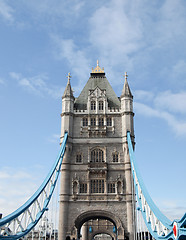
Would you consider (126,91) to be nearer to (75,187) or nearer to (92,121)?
(92,121)

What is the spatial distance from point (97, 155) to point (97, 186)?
12.3 ft

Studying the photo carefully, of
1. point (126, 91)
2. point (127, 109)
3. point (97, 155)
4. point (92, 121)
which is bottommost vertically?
point (97, 155)

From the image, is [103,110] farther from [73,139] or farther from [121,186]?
[121,186]

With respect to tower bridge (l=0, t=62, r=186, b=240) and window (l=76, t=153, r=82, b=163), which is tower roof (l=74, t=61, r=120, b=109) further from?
window (l=76, t=153, r=82, b=163)

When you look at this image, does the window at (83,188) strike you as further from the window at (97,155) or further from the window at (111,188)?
the window at (97,155)

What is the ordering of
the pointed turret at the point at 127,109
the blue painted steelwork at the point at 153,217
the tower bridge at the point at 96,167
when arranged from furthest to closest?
the pointed turret at the point at 127,109
the tower bridge at the point at 96,167
the blue painted steelwork at the point at 153,217

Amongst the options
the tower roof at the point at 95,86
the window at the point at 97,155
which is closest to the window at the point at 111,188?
the window at the point at 97,155

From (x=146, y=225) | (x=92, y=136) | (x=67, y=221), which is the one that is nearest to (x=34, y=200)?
(x=67, y=221)

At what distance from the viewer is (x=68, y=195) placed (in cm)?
3625

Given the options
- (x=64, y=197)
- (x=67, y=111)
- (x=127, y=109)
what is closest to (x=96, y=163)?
(x=64, y=197)

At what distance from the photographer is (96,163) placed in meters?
37.7

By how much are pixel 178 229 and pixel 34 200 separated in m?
15.0

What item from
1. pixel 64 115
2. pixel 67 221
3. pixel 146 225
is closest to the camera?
pixel 146 225

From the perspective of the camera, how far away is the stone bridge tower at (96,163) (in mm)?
Answer: 35375
